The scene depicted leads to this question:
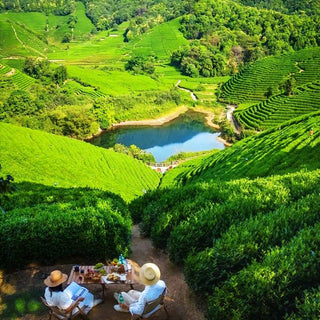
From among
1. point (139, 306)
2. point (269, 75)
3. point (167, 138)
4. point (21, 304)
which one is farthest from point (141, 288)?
point (269, 75)

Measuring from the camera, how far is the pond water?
71188mm

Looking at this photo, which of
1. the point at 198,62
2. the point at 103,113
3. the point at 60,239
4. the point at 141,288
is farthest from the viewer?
the point at 198,62

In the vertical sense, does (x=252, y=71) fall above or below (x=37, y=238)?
below

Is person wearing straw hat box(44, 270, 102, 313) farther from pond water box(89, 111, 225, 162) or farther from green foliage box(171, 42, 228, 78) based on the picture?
green foliage box(171, 42, 228, 78)

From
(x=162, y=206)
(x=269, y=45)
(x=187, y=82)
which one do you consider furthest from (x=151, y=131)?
(x=269, y=45)

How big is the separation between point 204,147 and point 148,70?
59.8 meters

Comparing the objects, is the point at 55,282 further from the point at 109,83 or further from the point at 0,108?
the point at 109,83

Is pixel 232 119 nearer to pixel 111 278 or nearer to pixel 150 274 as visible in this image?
pixel 111 278

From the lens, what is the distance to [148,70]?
121 m

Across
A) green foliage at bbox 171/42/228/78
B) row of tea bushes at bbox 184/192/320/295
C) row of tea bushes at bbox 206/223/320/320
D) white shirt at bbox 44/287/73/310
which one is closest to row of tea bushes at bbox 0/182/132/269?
white shirt at bbox 44/287/73/310

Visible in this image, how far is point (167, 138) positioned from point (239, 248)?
69.5m

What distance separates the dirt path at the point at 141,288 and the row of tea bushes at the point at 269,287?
51.5 inches

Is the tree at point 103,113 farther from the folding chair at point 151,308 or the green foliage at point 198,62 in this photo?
the folding chair at point 151,308

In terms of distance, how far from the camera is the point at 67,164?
36.8m
